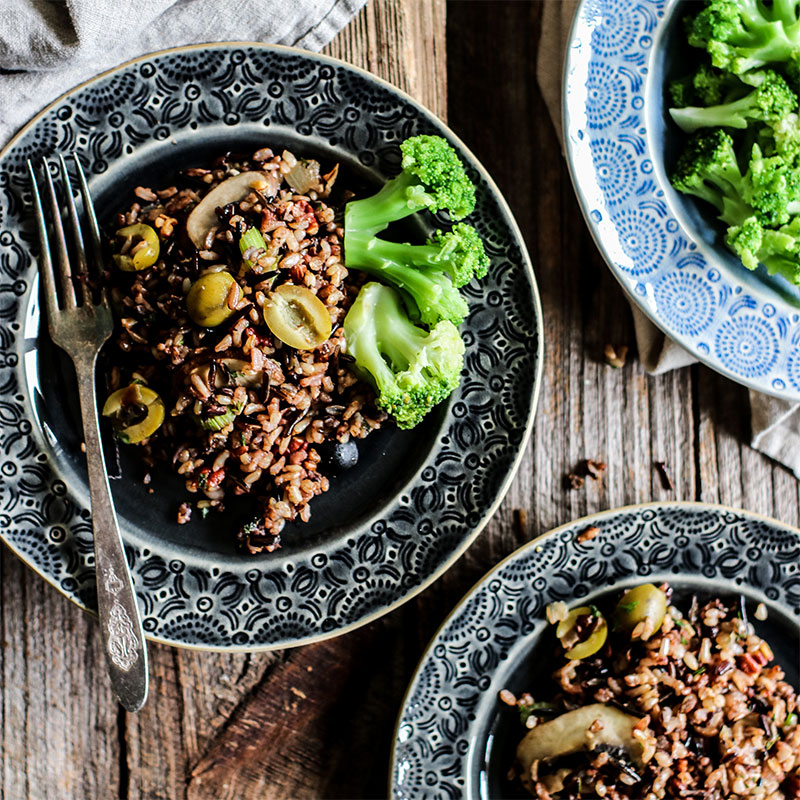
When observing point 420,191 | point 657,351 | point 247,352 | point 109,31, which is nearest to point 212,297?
point 247,352

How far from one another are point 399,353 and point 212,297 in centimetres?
59

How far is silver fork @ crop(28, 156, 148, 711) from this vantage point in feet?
8.26

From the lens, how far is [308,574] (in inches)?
105

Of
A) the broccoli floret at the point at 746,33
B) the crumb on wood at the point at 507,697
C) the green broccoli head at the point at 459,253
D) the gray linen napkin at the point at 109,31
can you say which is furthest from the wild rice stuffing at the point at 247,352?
the broccoli floret at the point at 746,33

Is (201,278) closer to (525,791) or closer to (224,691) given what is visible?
(224,691)

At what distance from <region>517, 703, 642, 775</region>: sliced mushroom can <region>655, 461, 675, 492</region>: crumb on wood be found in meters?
0.83

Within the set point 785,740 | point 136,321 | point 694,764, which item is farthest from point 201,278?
point 785,740

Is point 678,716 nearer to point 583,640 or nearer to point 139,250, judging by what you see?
point 583,640

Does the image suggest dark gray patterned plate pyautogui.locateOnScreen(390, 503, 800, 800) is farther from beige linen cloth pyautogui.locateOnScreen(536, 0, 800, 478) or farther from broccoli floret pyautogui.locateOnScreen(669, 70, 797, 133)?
broccoli floret pyautogui.locateOnScreen(669, 70, 797, 133)

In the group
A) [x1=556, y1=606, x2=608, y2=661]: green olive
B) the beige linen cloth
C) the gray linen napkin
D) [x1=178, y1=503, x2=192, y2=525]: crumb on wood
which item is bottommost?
[x1=556, y1=606, x2=608, y2=661]: green olive

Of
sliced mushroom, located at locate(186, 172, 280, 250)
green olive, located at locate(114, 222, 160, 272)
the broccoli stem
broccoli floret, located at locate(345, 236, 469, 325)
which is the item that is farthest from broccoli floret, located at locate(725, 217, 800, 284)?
green olive, located at locate(114, 222, 160, 272)

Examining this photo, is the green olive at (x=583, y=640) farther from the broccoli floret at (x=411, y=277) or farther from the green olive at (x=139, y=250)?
the green olive at (x=139, y=250)

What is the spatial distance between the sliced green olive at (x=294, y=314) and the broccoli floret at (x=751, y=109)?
1411 mm

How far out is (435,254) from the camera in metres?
2.50
